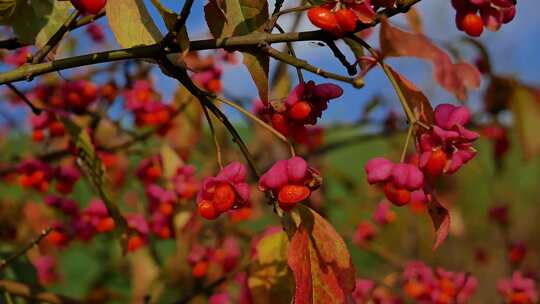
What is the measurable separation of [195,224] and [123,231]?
23.4 inches

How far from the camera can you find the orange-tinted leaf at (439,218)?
808mm

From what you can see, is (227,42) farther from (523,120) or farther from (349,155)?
(349,155)

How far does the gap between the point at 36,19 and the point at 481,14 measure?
1.65ft

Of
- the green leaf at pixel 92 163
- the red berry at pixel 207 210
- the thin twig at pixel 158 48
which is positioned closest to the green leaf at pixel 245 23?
the thin twig at pixel 158 48

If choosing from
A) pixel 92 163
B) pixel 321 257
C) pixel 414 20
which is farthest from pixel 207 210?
pixel 414 20

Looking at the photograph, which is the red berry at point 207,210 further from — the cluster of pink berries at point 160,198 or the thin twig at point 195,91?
the cluster of pink berries at point 160,198

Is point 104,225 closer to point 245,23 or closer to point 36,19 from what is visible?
point 36,19

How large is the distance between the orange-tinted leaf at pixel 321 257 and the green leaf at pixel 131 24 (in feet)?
0.78

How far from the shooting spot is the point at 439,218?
815mm

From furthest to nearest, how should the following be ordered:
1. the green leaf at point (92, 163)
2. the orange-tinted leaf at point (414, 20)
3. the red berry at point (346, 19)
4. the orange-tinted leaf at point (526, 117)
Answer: the orange-tinted leaf at point (526, 117)
the orange-tinted leaf at point (414, 20)
the green leaf at point (92, 163)
the red berry at point (346, 19)

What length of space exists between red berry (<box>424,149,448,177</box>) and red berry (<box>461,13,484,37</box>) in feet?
0.41

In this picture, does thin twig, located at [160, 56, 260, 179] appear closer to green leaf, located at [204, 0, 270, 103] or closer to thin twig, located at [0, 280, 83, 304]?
green leaf, located at [204, 0, 270, 103]

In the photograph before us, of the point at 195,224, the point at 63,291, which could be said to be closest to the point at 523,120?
the point at 195,224

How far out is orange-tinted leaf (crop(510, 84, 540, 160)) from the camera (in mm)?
2121
